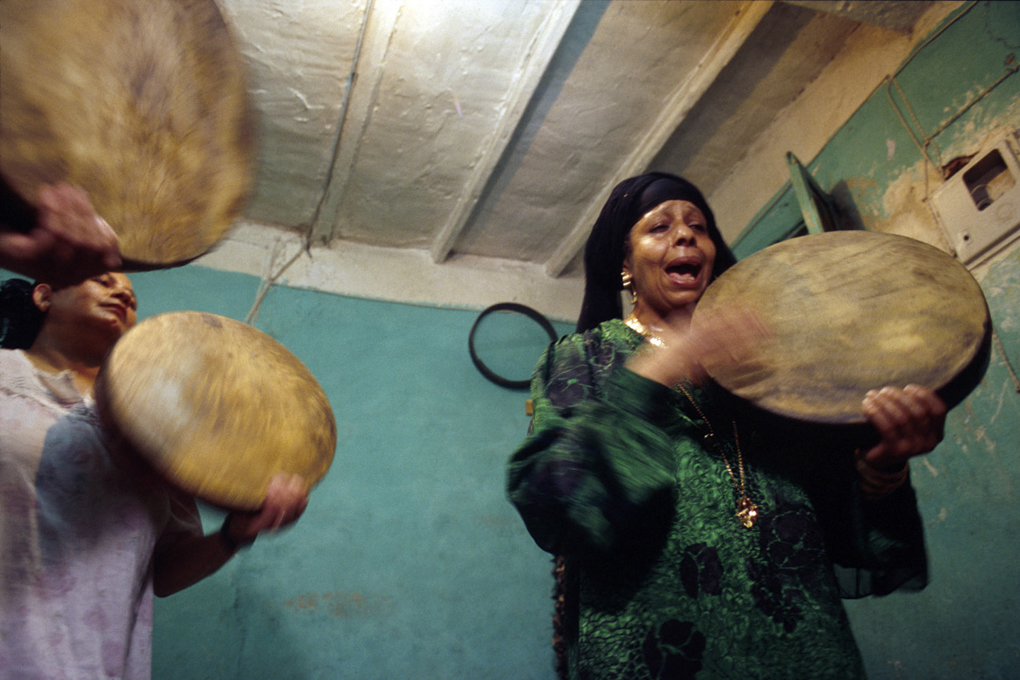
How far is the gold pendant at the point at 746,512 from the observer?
3.22ft

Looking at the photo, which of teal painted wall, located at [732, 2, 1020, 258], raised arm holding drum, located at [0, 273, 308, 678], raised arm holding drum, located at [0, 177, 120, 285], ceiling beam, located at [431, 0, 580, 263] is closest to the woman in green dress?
raised arm holding drum, located at [0, 273, 308, 678]

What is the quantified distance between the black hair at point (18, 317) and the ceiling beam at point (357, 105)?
1.53 meters

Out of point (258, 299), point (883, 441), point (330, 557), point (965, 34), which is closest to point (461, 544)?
point (330, 557)

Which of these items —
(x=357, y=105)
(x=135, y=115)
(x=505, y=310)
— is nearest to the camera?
(x=135, y=115)

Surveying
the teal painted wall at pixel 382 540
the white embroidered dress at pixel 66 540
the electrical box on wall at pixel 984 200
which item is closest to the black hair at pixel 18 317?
the white embroidered dress at pixel 66 540

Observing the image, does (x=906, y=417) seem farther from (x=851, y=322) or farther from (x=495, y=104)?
→ (x=495, y=104)

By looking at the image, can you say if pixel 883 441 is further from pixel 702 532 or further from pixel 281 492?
pixel 281 492

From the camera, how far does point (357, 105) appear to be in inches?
104

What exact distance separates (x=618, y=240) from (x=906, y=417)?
743mm

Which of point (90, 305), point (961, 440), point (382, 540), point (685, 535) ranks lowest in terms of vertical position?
point (382, 540)

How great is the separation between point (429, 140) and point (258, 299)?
3.75 ft

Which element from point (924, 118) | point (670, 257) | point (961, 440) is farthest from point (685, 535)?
point (924, 118)

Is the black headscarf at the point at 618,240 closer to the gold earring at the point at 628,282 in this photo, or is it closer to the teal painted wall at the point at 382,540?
the gold earring at the point at 628,282

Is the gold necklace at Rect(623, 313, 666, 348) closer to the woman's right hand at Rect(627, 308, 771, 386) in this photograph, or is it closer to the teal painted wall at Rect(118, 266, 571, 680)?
the woman's right hand at Rect(627, 308, 771, 386)
